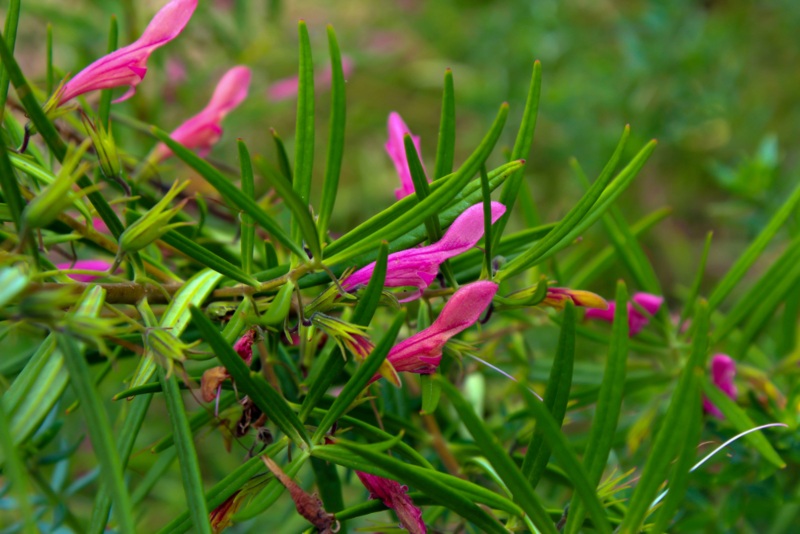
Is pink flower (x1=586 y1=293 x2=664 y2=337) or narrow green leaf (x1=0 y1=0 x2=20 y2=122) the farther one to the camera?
pink flower (x1=586 y1=293 x2=664 y2=337)

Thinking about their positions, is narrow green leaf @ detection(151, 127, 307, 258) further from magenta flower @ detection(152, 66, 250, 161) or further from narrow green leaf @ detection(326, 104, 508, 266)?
magenta flower @ detection(152, 66, 250, 161)

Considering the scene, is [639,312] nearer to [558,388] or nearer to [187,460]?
[558,388]

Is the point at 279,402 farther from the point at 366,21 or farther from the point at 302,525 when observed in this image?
the point at 366,21

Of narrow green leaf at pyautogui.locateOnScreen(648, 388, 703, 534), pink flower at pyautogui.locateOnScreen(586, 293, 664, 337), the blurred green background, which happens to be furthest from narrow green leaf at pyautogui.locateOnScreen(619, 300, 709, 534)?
the blurred green background

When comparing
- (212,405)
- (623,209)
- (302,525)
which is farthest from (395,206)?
(623,209)

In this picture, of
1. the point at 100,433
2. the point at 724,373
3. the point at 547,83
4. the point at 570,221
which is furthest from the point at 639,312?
the point at 547,83
